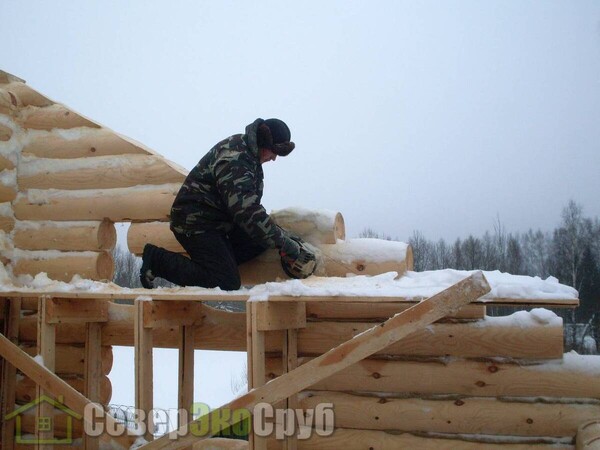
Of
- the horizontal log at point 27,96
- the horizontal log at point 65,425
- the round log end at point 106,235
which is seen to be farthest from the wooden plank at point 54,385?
the horizontal log at point 27,96

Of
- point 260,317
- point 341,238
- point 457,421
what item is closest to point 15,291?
point 260,317

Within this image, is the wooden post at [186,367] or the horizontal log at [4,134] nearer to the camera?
the wooden post at [186,367]

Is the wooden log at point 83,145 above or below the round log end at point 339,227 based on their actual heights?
above

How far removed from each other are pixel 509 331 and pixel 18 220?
17.1 ft

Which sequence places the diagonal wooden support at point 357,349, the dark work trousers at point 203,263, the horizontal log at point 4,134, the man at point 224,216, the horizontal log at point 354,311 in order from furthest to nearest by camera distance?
the horizontal log at point 4,134 < the horizontal log at point 354,311 < the dark work trousers at point 203,263 < the man at point 224,216 < the diagonal wooden support at point 357,349

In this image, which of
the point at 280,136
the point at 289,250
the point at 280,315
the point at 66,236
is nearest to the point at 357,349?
the point at 280,315

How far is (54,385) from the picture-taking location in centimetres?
477

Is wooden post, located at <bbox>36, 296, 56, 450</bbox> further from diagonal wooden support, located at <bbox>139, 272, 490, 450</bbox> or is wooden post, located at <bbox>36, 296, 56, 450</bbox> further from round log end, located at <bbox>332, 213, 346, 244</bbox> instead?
round log end, located at <bbox>332, 213, 346, 244</bbox>

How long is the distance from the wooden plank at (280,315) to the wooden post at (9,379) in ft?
11.1

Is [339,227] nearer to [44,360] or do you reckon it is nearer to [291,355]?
[291,355]

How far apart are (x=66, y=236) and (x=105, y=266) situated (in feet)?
1.73

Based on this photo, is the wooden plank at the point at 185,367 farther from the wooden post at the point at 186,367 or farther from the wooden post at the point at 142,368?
the wooden post at the point at 142,368

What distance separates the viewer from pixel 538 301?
3.45 meters

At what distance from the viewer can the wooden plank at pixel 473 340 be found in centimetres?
453
